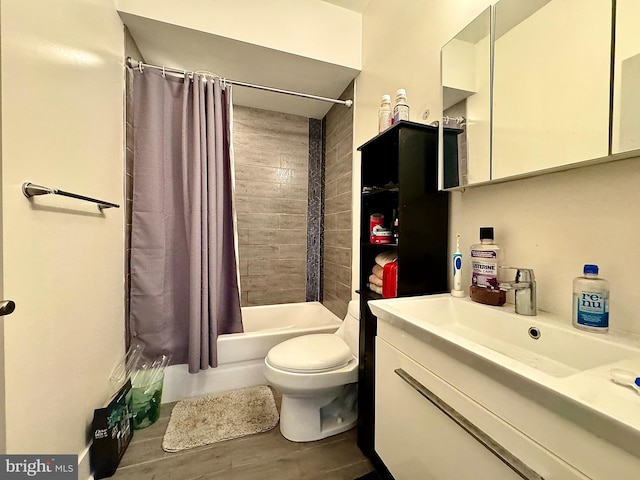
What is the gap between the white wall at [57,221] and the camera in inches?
28.3

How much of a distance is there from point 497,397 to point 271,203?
2.26 meters

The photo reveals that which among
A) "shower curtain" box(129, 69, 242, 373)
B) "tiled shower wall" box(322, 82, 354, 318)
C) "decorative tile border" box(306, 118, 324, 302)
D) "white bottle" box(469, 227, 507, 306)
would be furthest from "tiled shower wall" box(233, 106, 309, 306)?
"white bottle" box(469, 227, 507, 306)

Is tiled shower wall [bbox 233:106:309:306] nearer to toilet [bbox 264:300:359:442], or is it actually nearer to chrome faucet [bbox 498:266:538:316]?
toilet [bbox 264:300:359:442]

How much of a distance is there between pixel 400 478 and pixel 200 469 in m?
0.91

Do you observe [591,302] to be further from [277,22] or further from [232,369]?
[277,22]

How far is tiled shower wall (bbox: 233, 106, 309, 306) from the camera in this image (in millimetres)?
2408

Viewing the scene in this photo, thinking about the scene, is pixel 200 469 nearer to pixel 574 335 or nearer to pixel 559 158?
pixel 574 335

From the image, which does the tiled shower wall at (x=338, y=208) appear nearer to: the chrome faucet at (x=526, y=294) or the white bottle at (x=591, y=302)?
the chrome faucet at (x=526, y=294)

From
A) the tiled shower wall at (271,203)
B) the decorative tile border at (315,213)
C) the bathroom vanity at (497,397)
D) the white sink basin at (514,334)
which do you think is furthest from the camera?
the decorative tile border at (315,213)

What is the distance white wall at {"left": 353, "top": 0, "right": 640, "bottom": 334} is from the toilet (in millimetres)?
708

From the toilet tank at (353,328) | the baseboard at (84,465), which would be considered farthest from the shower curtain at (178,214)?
the toilet tank at (353,328)

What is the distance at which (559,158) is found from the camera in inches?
29.6

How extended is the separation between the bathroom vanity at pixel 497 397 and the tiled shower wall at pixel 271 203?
1.69m

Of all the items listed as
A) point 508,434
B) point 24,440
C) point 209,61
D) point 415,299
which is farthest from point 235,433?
point 209,61
